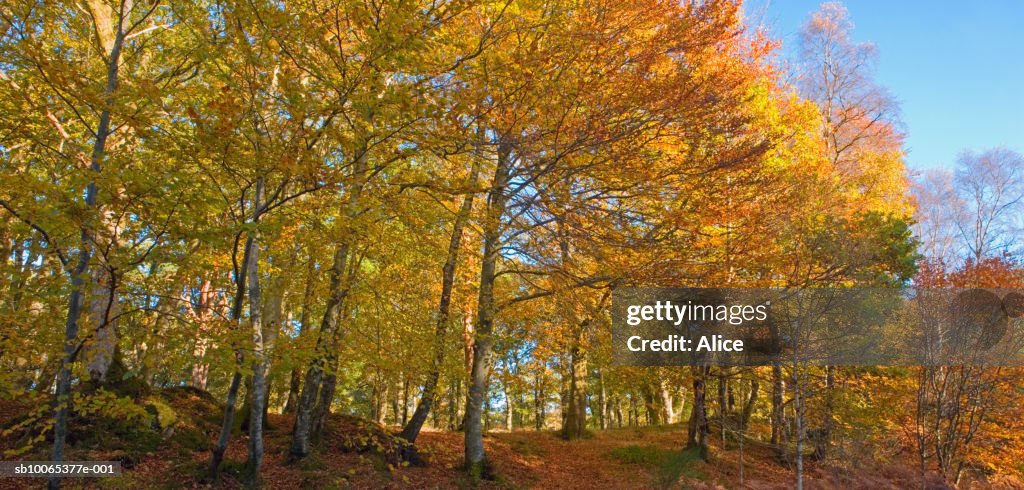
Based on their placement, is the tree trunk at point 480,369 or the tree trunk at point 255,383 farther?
the tree trunk at point 480,369

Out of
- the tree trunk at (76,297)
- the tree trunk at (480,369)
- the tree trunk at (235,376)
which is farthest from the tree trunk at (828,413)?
the tree trunk at (76,297)

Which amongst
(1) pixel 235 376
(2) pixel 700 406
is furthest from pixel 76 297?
(2) pixel 700 406

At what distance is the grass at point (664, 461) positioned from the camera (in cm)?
1043

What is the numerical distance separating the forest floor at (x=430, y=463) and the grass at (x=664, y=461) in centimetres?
3

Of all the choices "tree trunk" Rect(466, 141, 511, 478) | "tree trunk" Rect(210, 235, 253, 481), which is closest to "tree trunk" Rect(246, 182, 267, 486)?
"tree trunk" Rect(210, 235, 253, 481)

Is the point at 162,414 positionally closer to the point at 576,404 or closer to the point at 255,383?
the point at 255,383

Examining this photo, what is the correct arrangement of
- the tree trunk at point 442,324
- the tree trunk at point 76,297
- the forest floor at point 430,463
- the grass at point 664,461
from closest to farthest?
the tree trunk at point 76,297 < the forest floor at point 430,463 < the tree trunk at point 442,324 < the grass at point 664,461

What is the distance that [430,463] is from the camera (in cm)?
1067

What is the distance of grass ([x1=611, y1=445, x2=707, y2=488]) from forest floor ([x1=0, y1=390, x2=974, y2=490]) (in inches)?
1.1

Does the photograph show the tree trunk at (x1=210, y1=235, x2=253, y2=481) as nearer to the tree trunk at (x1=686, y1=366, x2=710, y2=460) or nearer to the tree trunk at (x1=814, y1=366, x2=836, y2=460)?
the tree trunk at (x1=686, y1=366, x2=710, y2=460)

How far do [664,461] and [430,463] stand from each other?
5.10 metres

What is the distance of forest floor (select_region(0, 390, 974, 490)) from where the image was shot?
308 inches

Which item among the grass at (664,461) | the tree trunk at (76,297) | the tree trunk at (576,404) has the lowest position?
the grass at (664,461)

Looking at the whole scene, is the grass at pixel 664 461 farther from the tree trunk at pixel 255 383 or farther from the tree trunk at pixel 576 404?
the tree trunk at pixel 255 383
